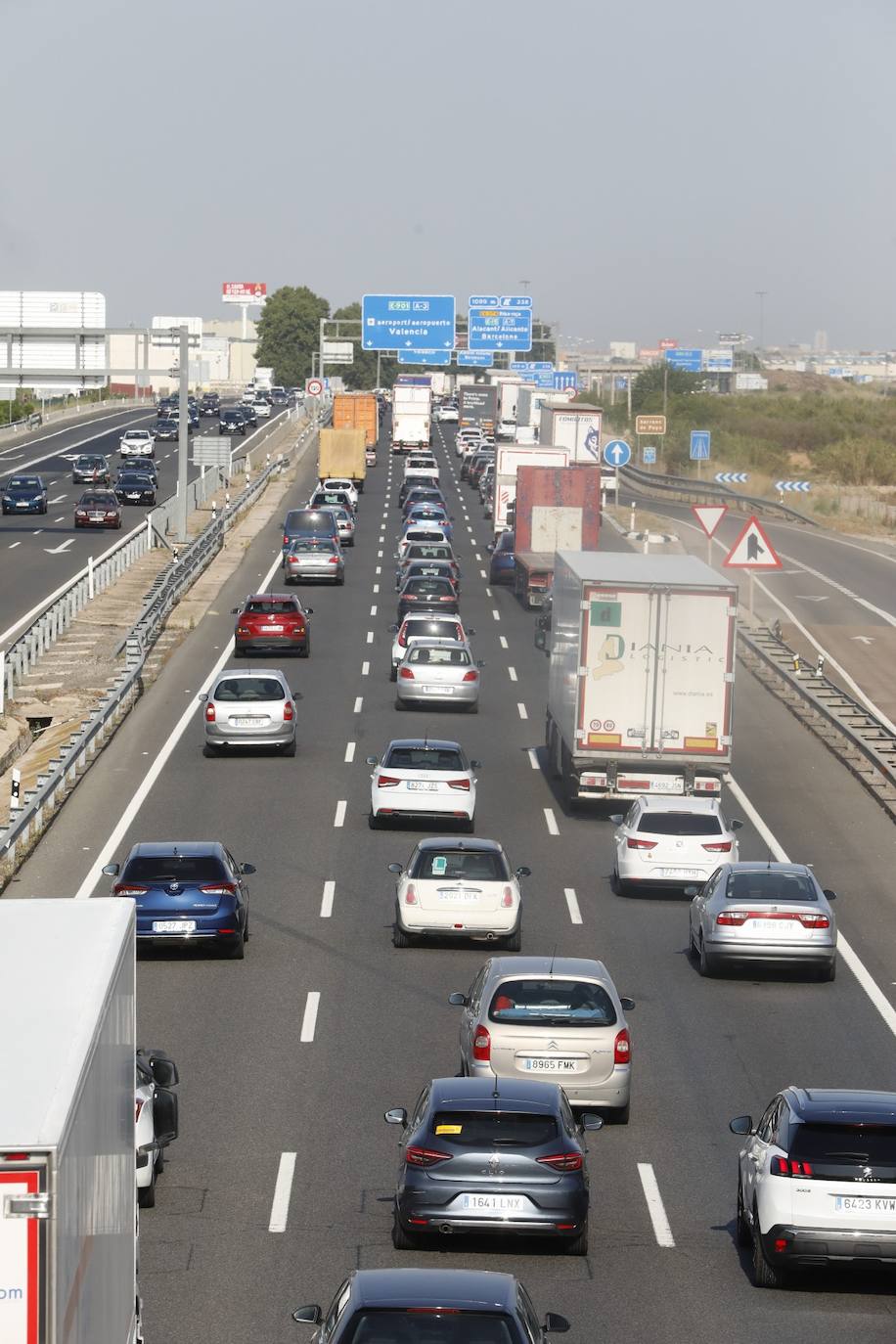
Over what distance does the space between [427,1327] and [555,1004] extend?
815 cm

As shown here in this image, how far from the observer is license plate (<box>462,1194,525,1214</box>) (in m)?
13.7

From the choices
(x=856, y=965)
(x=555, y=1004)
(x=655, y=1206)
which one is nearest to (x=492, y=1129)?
(x=655, y=1206)

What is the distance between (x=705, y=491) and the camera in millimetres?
95062

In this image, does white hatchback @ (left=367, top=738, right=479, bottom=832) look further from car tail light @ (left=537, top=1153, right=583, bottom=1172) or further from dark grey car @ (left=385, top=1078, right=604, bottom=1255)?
car tail light @ (left=537, top=1153, right=583, bottom=1172)

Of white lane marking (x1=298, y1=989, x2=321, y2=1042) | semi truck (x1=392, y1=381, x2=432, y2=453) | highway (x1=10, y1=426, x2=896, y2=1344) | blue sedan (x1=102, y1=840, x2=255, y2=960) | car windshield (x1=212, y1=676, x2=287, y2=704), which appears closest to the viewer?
highway (x1=10, y1=426, x2=896, y2=1344)

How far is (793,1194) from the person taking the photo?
43.0ft

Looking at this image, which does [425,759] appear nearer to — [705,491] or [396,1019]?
[396,1019]

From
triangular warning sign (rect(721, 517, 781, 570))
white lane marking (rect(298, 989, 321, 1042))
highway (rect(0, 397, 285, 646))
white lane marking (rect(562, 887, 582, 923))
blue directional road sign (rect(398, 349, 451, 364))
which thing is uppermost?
blue directional road sign (rect(398, 349, 451, 364))

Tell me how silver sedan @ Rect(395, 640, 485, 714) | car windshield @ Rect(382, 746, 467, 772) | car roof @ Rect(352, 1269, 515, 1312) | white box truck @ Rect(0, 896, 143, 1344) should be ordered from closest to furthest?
white box truck @ Rect(0, 896, 143, 1344), car roof @ Rect(352, 1269, 515, 1312), car windshield @ Rect(382, 746, 467, 772), silver sedan @ Rect(395, 640, 485, 714)

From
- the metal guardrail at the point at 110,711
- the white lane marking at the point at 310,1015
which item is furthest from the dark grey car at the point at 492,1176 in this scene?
the metal guardrail at the point at 110,711

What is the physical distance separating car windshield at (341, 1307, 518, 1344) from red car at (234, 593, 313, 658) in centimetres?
3796

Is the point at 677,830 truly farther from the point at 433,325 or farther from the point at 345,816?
the point at 433,325

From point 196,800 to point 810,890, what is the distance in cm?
1211

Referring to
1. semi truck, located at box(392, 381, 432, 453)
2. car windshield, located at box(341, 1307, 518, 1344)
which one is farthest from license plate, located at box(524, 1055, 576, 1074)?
semi truck, located at box(392, 381, 432, 453)
